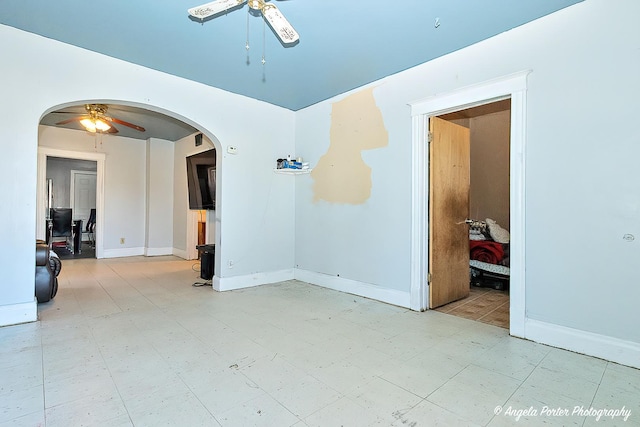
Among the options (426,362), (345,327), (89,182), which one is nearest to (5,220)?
(345,327)

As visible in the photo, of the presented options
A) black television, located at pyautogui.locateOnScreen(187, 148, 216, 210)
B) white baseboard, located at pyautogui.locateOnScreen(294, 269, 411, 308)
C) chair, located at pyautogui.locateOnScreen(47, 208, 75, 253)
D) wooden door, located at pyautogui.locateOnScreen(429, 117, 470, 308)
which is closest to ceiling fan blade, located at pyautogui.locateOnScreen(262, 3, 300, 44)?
wooden door, located at pyautogui.locateOnScreen(429, 117, 470, 308)

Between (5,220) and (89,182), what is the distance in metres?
7.98

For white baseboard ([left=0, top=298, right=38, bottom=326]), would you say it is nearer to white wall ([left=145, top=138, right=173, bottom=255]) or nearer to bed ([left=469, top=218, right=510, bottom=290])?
white wall ([left=145, top=138, right=173, bottom=255])

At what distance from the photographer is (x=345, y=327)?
258cm

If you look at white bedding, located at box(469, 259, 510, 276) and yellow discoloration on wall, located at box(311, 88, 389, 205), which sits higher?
yellow discoloration on wall, located at box(311, 88, 389, 205)

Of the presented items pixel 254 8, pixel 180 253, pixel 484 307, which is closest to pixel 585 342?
pixel 484 307

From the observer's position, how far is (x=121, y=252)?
20.8 ft

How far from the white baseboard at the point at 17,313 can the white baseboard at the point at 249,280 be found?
1.66 meters

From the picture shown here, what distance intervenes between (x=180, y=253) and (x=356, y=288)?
4415 mm

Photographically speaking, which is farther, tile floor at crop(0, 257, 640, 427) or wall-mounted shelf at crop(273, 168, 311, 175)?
wall-mounted shelf at crop(273, 168, 311, 175)

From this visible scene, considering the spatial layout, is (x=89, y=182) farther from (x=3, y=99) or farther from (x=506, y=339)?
(x=506, y=339)

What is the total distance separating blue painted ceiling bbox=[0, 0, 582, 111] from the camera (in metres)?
2.22

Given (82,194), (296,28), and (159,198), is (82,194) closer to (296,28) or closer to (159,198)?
→ (159,198)

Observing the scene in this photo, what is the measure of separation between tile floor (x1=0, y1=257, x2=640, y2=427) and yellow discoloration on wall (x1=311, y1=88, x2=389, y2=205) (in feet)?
4.76
